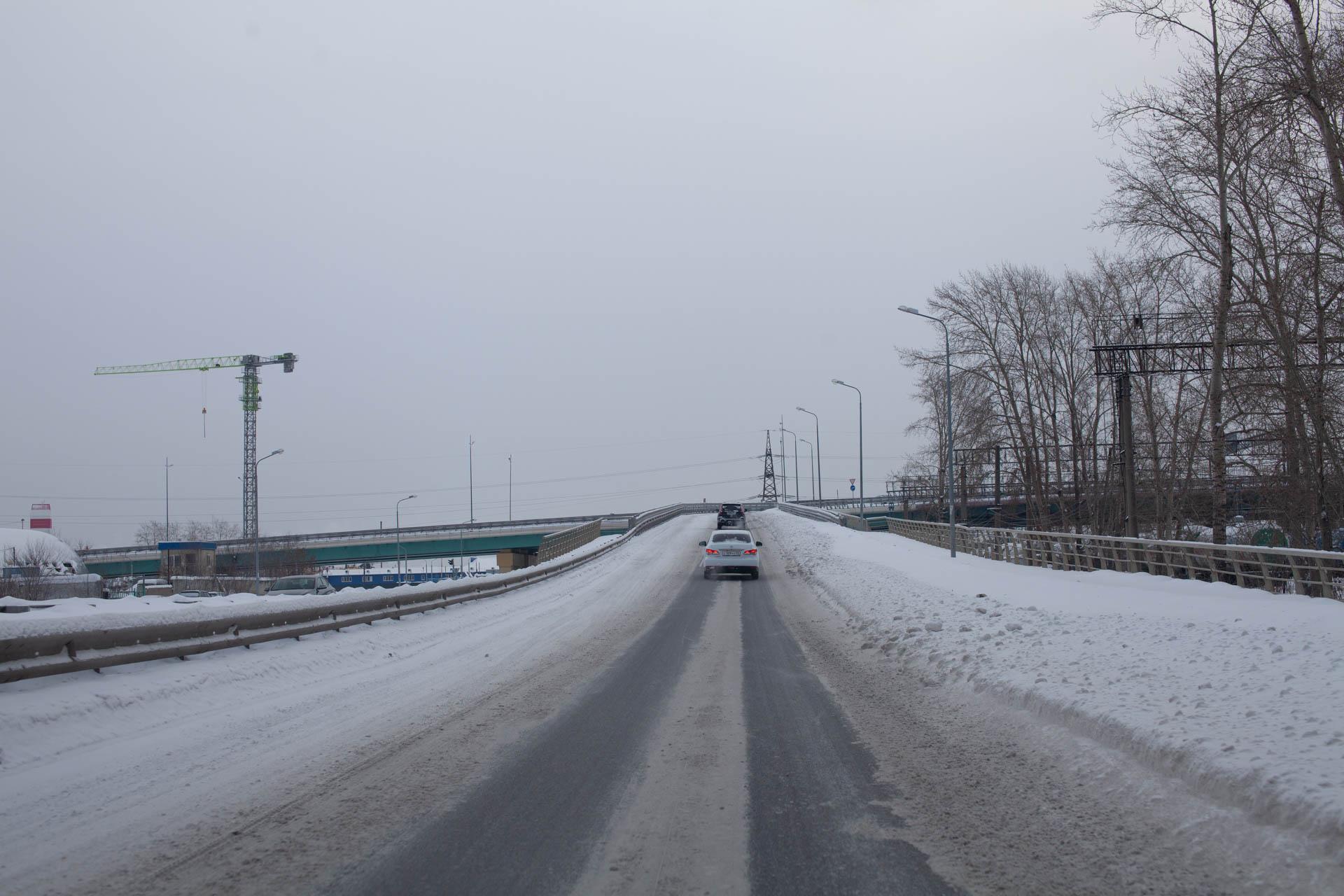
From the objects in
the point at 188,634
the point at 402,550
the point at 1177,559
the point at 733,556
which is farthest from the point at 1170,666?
the point at 402,550

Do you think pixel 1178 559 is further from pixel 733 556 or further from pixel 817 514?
pixel 817 514

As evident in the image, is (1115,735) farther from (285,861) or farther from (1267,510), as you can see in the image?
(1267,510)

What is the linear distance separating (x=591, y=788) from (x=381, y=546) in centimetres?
7898

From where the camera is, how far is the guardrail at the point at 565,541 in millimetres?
36812

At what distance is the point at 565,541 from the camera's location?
41.6 metres

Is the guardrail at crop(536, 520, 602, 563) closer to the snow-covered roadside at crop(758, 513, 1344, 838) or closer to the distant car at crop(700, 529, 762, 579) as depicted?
the distant car at crop(700, 529, 762, 579)

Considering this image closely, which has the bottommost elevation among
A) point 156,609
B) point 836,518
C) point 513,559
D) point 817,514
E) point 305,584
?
point 513,559

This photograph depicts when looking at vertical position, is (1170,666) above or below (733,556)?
above

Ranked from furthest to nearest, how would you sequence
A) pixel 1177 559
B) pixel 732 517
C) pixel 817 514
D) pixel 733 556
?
pixel 817 514 → pixel 732 517 → pixel 733 556 → pixel 1177 559

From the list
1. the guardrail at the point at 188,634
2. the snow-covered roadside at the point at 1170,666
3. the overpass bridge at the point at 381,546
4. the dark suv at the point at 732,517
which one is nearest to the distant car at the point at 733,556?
the snow-covered roadside at the point at 1170,666

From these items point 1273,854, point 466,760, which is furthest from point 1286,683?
point 466,760

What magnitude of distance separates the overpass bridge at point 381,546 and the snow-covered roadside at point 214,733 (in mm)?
59603

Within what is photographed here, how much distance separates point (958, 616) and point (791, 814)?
10.2m

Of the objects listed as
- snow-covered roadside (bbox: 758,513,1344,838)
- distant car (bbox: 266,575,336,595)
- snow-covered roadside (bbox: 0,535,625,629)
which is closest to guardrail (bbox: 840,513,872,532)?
distant car (bbox: 266,575,336,595)
